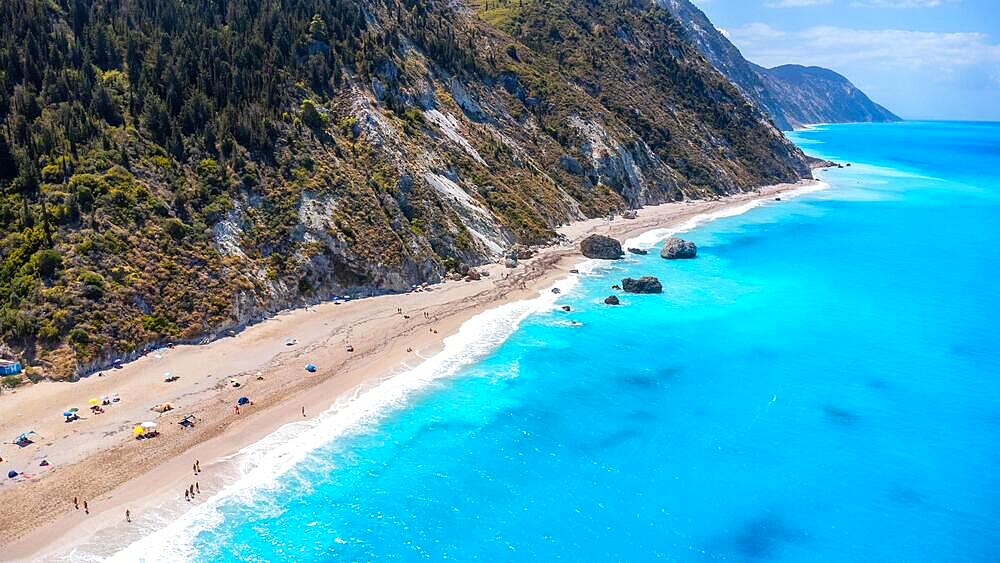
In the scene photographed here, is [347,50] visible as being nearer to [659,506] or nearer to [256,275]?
[256,275]

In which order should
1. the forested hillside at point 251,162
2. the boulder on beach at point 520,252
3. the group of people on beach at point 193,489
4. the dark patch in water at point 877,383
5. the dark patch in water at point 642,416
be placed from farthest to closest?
the boulder on beach at point 520,252 < the dark patch in water at point 877,383 < the forested hillside at point 251,162 < the dark patch in water at point 642,416 < the group of people on beach at point 193,489

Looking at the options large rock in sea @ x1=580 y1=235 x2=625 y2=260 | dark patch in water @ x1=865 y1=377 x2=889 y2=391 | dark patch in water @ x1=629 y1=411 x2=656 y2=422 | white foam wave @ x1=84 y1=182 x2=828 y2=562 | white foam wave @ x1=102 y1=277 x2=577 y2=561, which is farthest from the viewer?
large rock in sea @ x1=580 y1=235 x2=625 y2=260

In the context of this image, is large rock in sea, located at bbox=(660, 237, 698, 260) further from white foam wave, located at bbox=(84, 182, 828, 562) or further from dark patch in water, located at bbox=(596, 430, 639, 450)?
dark patch in water, located at bbox=(596, 430, 639, 450)

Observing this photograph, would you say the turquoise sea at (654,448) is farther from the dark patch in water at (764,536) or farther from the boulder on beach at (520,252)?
the boulder on beach at (520,252)

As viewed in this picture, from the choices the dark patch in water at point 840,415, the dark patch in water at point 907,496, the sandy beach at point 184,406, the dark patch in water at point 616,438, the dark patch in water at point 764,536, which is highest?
the sandy beach at point 184,406

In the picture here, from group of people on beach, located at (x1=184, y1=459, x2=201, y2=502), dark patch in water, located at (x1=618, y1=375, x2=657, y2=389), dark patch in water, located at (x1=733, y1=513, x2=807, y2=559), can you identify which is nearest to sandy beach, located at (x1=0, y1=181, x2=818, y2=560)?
group of people on beach, located at (x1=184, y1=459, x2=201, y2=502)

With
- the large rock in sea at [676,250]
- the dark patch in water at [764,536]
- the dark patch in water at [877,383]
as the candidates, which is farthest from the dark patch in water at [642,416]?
the large rock in sea at [676,250]

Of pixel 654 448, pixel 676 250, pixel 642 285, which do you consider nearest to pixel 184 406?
pixel 654 448
